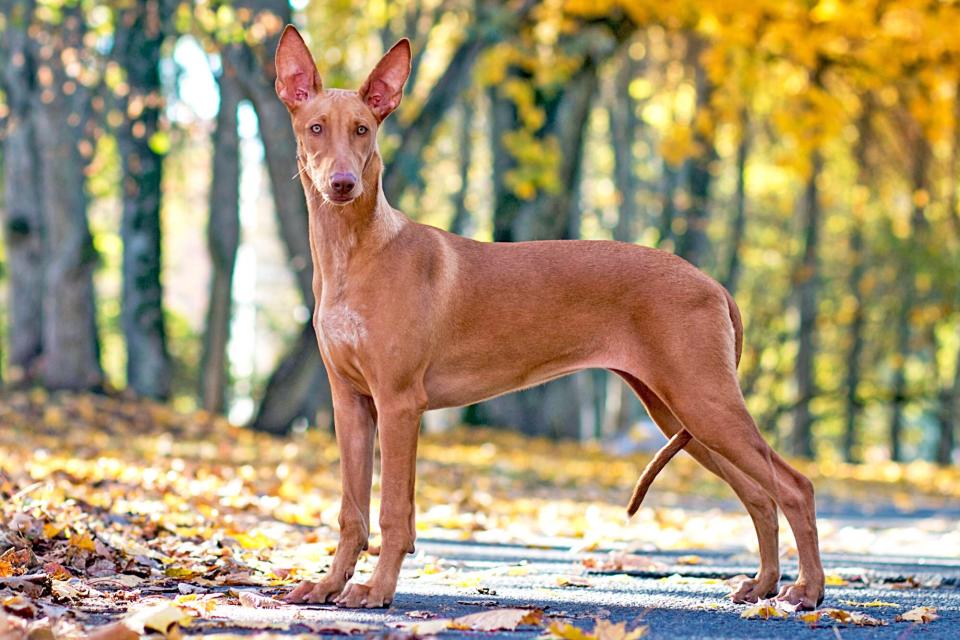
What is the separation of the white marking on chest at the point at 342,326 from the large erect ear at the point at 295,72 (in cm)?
102

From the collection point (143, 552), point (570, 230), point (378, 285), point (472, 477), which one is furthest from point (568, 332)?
point (570, 230)

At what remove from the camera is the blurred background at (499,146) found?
57.3 ft

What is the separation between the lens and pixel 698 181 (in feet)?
95.6

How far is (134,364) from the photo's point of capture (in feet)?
70.1

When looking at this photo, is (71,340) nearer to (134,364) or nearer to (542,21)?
(134,364)

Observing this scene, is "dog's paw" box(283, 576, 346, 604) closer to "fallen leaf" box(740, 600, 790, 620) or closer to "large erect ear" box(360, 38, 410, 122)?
"fallen leaf" box(740, 600, 790, 620)

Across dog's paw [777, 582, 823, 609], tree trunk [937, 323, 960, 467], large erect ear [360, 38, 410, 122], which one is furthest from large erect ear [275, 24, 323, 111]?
tree trunk [937, 323, 960, 467]

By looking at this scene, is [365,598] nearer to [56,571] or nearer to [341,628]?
[341,628]

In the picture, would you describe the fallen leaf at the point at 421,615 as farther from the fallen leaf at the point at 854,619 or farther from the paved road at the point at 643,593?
the fallen leaf at the point at 854,619

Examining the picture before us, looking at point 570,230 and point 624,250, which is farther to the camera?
point 570,230

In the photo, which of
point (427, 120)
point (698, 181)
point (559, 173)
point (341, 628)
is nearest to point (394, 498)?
point (341, 628)

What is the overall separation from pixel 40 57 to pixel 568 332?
13.1 m

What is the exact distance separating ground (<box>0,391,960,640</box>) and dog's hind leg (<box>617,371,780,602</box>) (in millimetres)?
252

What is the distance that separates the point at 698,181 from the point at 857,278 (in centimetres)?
1038
